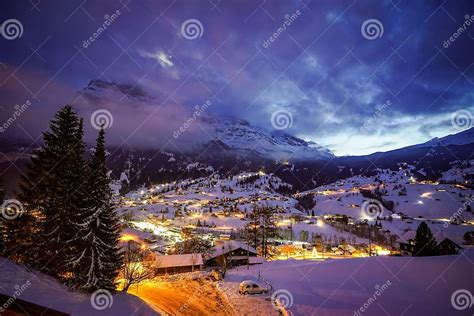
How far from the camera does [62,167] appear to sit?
61.6 ft

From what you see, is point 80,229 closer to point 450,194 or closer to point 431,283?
point 431,283

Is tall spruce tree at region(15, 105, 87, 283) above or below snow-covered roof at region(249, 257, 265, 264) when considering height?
below

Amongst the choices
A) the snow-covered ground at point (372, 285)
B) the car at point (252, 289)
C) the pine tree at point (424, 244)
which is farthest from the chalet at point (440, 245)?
the car at point (252, 289)

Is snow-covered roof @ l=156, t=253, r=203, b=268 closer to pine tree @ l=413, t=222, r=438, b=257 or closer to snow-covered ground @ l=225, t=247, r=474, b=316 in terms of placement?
snow-covered ground @ l=225, t=247, r=474, b=316

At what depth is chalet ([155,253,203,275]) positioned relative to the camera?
44409mm

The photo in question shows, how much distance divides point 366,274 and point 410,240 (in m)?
28.8

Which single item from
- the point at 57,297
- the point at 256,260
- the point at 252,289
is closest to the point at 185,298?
the point at 252,289

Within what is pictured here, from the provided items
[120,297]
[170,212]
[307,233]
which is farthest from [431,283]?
[170,212]

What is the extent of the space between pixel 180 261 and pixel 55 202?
31345mm

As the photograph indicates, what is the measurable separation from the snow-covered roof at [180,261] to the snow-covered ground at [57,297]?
2768 centimetres

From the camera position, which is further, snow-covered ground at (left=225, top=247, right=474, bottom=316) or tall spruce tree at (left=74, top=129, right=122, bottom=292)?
snow-covered ground at (left=225, top=247, right=474, bottom=316)

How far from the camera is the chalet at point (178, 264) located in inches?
1748

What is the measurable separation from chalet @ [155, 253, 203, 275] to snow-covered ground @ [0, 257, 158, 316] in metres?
27.6

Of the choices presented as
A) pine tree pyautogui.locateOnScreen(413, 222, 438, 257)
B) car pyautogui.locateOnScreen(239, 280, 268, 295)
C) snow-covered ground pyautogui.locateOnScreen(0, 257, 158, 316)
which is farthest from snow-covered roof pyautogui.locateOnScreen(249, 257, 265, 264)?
snow-covered ground pyautogui.locateOnScreen(0, 257, 158, 316)
